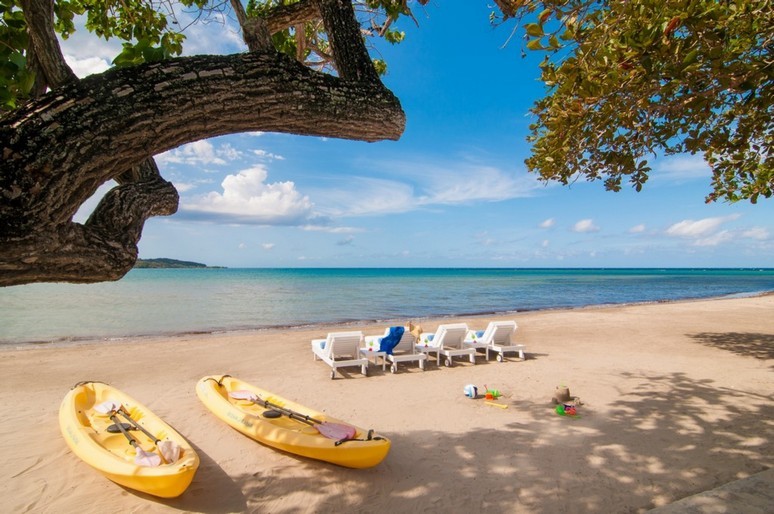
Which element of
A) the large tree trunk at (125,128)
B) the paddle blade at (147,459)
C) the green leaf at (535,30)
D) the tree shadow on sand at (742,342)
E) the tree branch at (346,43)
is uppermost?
the green leaf at (535,30)

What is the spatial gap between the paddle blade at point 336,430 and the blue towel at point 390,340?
4154mm

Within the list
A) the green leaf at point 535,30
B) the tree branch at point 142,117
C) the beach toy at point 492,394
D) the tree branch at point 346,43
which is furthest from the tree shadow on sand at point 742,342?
the tree branch at point 142,117

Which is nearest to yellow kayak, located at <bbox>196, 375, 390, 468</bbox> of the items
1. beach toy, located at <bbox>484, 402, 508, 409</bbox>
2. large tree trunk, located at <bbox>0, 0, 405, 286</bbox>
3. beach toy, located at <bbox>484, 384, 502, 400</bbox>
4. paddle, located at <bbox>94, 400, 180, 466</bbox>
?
paddle, located at <bbox>94, 400, 180, 466</bbox>

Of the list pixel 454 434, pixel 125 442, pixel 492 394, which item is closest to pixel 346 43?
pixel 454 434

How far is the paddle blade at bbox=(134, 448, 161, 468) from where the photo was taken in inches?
174

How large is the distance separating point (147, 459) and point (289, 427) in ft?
5.52

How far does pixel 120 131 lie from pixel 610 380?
9.07 metres

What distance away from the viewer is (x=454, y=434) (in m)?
5.88

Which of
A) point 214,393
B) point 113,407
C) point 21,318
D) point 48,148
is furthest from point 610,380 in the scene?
point 21,318

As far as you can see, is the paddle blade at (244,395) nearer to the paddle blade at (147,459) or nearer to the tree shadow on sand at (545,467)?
the tree shadow on sand at (545,467)

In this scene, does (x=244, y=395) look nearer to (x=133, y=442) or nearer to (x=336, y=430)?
(x=133, y=442)

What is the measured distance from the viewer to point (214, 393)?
6648mm

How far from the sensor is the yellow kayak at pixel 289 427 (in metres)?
4.81

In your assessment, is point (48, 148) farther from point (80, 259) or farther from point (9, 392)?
point (9, 392)
